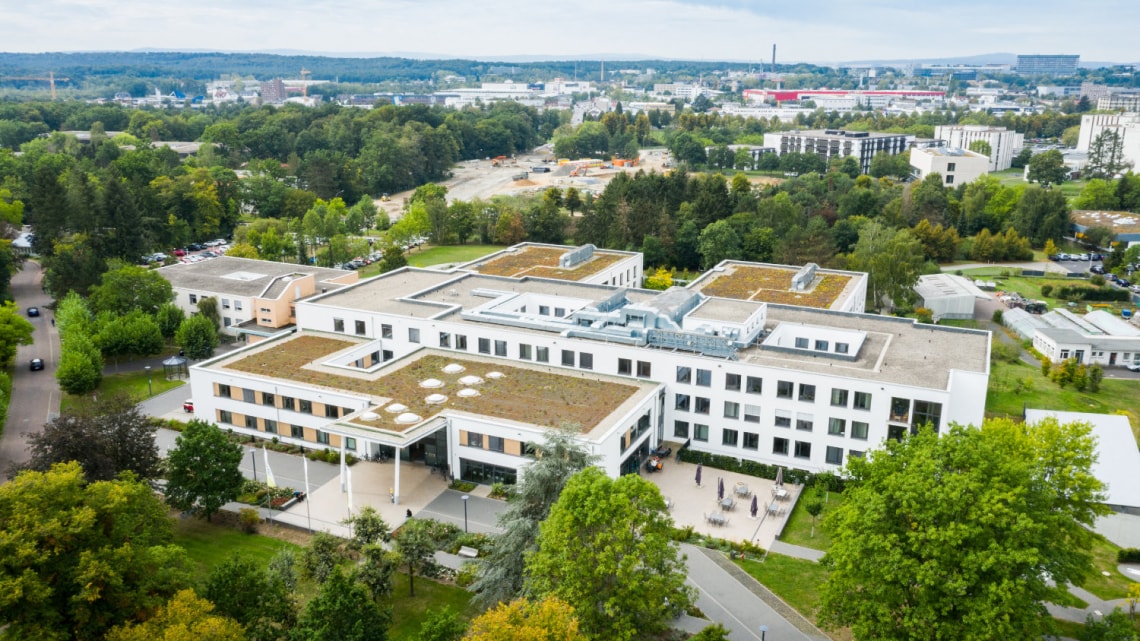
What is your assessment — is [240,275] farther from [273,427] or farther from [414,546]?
[414,546]

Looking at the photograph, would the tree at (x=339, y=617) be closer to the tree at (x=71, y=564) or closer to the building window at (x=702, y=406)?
the tree at (x=71, y=564)

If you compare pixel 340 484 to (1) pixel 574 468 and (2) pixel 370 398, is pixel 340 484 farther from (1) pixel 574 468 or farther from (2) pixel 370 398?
(1) pixel 574 468

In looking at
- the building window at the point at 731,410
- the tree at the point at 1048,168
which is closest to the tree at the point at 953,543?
the building window at the point at 731,410

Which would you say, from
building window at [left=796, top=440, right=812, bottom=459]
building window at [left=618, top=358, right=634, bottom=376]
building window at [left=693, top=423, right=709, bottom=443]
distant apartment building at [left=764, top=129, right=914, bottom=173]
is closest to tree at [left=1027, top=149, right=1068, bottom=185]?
distant apartment building at [left=764, top=129, right=914, bottom=173]

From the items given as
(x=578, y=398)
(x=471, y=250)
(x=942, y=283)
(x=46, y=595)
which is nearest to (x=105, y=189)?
(x=471, y=250)

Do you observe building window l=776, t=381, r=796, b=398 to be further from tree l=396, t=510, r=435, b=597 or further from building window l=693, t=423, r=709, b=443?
tree l=396, t=510, r=435, b=597

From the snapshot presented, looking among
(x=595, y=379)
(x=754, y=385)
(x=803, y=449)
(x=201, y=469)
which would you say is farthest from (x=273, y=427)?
(x=803, y=449)
